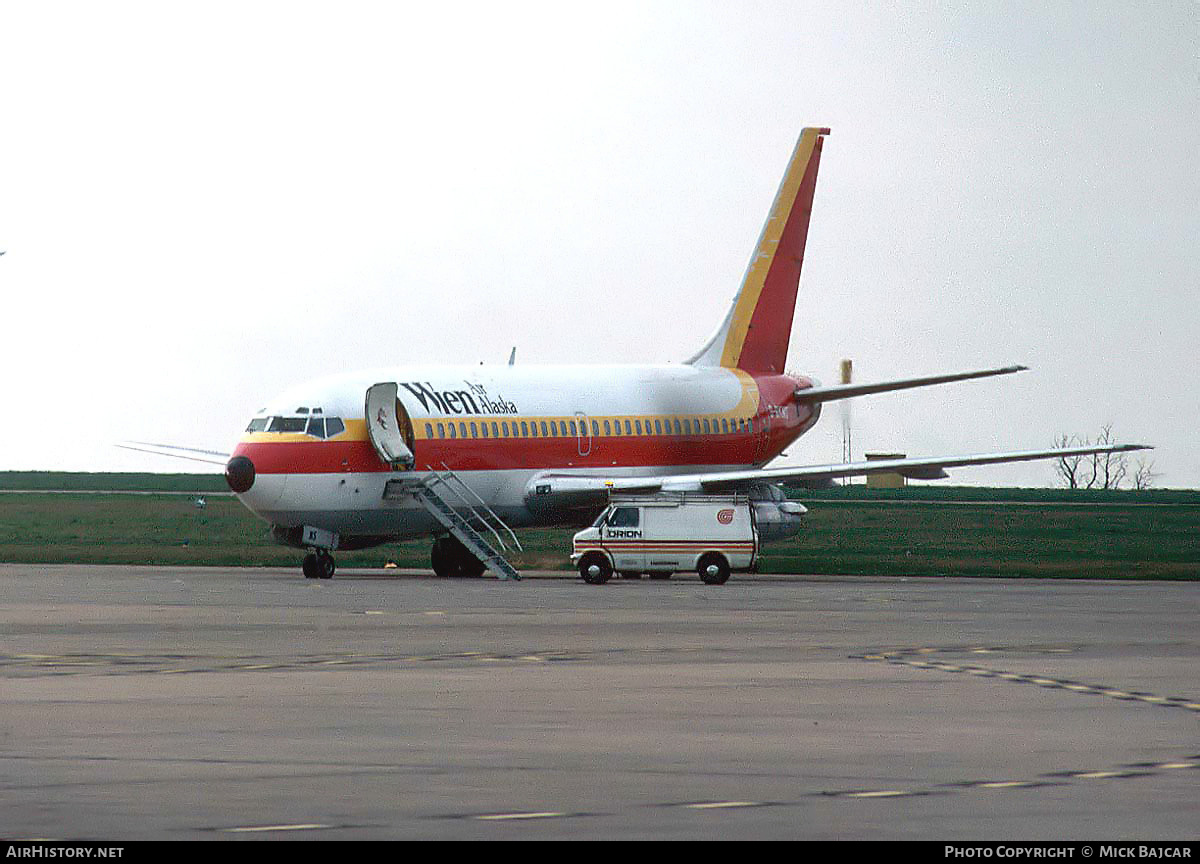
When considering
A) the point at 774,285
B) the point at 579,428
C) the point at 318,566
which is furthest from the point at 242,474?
the point at 774,285

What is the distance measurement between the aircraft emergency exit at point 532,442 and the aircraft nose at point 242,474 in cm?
4

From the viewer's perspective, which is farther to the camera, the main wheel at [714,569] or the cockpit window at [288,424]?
the cockpit window at [288,424]

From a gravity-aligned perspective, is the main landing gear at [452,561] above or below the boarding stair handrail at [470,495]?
below

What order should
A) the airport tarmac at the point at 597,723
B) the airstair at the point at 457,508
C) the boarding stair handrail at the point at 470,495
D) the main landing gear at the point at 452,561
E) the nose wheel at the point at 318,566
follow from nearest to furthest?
1. the airport tarmac at the point at 597,723
2. the nose wheel at the point at 318,566
3. the airstair at the point at 457,508
4. the boarding stair handrail at the point at 470,495
5. the main landing gear at the point at 452,561

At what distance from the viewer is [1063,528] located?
89.4 m

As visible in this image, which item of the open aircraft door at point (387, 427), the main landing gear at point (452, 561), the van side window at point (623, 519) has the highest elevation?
the open aircraft door at point (387, 427)

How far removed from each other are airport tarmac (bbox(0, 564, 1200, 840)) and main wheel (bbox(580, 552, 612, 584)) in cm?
1196

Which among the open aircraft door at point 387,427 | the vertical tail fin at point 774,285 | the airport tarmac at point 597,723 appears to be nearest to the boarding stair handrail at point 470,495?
the open aircraft door at point 387,427

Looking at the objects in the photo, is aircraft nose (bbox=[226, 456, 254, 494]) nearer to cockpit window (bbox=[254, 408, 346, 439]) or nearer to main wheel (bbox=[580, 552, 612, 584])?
cockpit window (bbox=[254, 408, 346, 439])

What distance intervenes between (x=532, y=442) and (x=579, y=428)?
1.89 m

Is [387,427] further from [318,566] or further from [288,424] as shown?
[318,566]

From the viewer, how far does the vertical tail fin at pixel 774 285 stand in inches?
2628

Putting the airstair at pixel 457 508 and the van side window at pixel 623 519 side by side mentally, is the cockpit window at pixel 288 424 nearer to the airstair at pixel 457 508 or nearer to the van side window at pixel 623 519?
the airstair at pixel 457 508

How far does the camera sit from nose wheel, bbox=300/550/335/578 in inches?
2128
